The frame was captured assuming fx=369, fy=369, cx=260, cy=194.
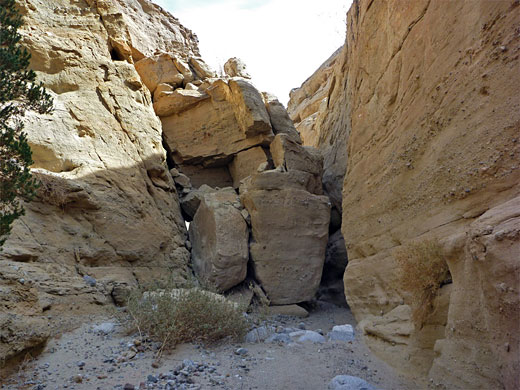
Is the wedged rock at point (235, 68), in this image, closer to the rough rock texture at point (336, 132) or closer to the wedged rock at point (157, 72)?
the wedged rock at point (157, 72)

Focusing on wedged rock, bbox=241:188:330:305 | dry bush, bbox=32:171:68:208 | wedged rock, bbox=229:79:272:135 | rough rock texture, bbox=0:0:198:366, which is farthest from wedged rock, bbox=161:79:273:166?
dry bush, bbox=32:171:68:208

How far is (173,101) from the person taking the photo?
1223 centimetres

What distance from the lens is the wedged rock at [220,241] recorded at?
918 centimetres

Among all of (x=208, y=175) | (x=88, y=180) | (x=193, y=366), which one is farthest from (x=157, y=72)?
(x=193, y=366)

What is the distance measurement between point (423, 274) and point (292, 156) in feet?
24.2

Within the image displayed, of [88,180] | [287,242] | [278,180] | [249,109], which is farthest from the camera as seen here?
[249,109]

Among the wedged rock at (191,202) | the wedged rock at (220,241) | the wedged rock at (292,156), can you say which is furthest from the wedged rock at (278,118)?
the wedged rock at (191,202)

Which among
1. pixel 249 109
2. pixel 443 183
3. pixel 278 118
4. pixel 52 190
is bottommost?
pixel 443 183

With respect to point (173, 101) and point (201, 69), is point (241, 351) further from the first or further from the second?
point (201, 69)

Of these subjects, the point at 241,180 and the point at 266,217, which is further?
the point at 241,180

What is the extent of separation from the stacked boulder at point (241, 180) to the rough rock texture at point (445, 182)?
3233 millimetres

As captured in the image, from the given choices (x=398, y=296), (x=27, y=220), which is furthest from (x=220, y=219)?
(x=398, y=296)

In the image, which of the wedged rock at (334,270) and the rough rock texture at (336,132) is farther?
the rough rock texture at (336,132)

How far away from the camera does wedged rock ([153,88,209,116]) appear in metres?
12.2
